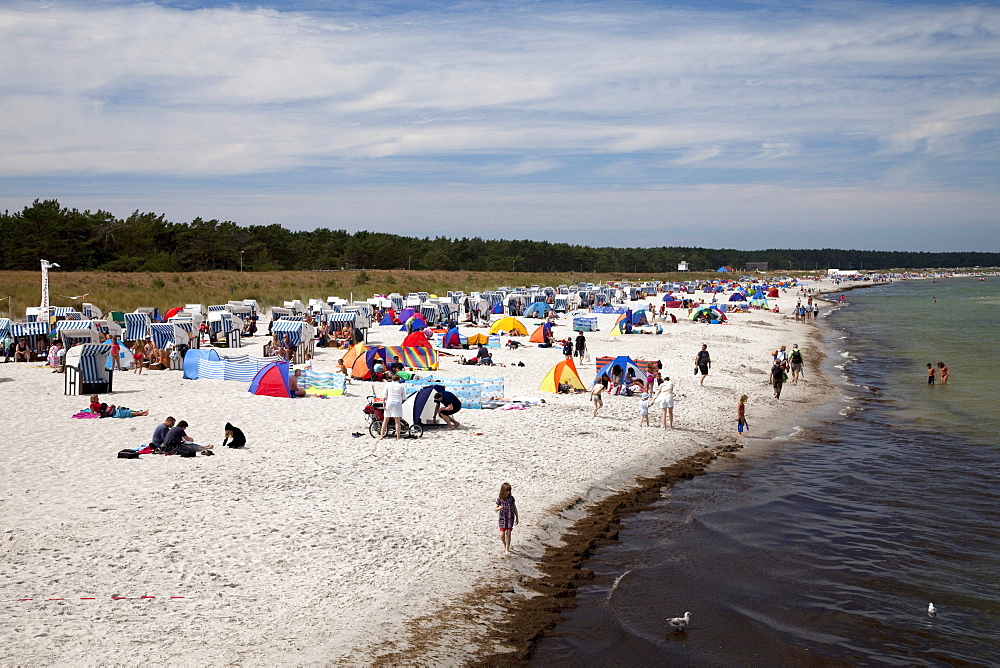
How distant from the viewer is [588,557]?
9.37 meters

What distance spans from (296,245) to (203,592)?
274ft

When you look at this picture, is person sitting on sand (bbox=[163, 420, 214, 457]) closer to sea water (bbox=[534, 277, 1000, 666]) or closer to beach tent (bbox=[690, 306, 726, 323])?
sea water (bbox=[534, 277, 1000, 666])

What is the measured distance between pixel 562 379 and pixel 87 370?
1044 cm

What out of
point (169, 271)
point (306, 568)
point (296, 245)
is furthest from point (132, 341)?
point (296, 245)

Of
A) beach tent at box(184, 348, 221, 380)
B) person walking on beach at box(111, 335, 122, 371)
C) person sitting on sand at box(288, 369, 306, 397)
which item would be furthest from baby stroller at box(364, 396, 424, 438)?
person walking on beach at box(111, 335, 122, 371)

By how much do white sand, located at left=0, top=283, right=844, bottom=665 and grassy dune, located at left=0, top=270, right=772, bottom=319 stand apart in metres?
21.8

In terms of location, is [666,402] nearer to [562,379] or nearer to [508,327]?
[562,379]

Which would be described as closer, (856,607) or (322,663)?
(322,663)

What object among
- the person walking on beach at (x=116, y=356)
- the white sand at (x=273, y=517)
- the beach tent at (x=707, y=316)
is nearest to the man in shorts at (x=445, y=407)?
the white sand at (x=273, y=517)

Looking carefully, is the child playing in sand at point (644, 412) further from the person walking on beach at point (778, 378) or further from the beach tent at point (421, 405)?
the person walking on beach at point (778, 378)

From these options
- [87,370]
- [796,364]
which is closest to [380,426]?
[87,370]

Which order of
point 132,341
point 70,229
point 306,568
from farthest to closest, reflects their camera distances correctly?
point 70,229 < point 132,341 < point 306,568

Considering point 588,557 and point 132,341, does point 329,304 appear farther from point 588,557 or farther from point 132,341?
point 588,557

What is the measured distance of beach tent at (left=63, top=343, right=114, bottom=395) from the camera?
1678cm
